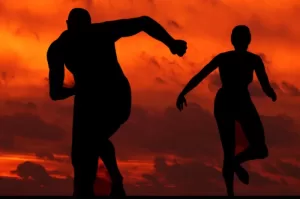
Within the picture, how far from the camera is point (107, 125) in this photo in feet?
33.3

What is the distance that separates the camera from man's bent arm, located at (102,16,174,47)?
968 centimetres

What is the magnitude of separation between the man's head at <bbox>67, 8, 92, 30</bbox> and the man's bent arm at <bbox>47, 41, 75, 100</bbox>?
0.38m

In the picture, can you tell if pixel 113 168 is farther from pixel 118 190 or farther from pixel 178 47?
pixel 178 47

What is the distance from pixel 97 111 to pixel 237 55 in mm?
3376

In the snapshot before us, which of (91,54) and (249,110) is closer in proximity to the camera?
(91,54)

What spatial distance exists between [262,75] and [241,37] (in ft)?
2.41

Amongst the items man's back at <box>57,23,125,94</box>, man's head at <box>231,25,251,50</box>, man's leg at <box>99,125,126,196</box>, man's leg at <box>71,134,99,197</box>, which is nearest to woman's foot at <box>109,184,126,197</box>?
man's leg at <box>99,125,126,196</box>

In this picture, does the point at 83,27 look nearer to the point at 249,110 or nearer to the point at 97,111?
the point at 97,111

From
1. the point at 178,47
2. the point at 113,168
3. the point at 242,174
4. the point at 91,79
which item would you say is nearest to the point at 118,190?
the point at 113,168

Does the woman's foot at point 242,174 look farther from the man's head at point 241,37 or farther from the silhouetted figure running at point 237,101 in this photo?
the man's head at point 241,37

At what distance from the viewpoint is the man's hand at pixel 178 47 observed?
9.74m

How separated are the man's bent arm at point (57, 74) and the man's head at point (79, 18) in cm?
38

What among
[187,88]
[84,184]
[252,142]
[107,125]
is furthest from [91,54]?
[252,142]

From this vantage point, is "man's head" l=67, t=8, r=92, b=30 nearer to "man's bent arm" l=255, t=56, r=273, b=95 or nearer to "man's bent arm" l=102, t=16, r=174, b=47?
"man's bent arm" l=102, t=16, r=174, b=47
